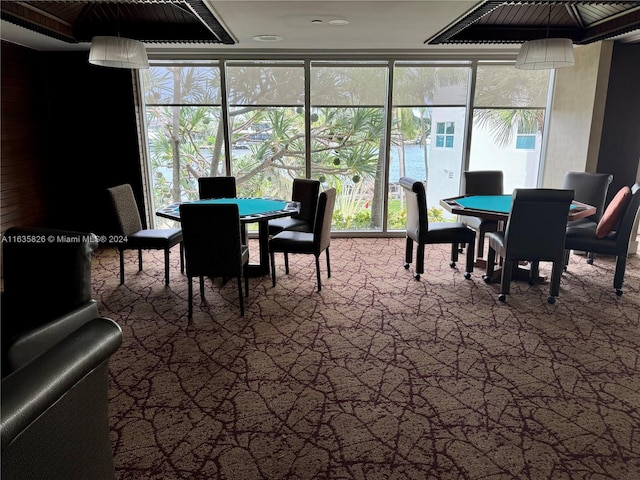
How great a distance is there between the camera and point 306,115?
6062 mm

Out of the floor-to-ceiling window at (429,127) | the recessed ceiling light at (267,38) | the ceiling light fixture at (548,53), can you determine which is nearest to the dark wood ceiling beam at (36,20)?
the recessed ceiling light at (267,38)

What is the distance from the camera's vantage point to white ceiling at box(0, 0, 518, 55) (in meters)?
3.59

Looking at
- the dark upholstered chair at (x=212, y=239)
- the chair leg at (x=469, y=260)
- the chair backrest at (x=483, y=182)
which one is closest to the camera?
the dark upholstered chair at (x=212, y=239)

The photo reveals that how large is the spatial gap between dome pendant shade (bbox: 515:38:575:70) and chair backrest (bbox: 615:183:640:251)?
1.27 meters

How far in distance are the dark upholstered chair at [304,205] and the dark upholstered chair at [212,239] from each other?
131 centimetres

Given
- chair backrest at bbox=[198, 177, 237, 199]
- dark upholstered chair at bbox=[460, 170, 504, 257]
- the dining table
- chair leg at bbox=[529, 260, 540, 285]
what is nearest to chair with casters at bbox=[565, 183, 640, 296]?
the dining table

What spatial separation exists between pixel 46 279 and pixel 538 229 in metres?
3.57

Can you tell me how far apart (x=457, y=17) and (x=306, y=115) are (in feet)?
8.36

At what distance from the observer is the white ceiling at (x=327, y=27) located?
359 cm

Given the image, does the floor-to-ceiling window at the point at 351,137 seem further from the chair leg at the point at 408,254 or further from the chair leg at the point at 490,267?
the chair leg at the point at 490,267

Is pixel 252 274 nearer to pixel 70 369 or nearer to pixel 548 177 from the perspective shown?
pixel 70 369

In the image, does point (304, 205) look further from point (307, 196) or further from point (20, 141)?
point (20, 141)

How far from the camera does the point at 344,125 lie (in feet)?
20.2

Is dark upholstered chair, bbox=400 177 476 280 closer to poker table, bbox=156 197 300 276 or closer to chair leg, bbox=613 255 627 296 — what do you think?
poker table, bbox=156 197 300 276
